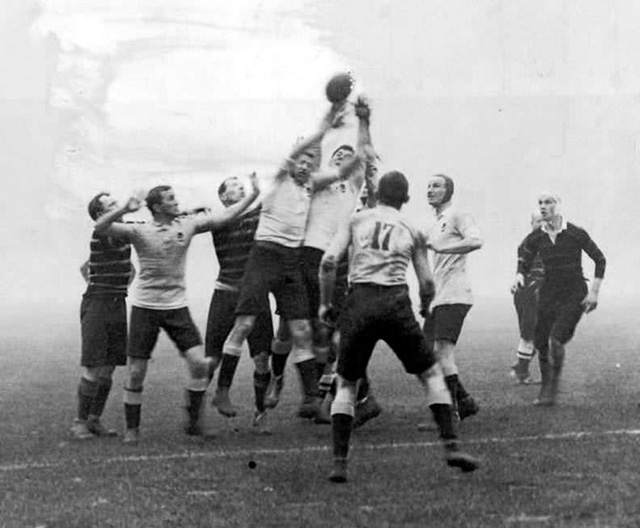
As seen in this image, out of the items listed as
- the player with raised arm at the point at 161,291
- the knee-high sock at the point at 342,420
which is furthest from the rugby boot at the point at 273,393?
the knee-high sock at the point at 342,420

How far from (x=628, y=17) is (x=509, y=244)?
59.5 ft

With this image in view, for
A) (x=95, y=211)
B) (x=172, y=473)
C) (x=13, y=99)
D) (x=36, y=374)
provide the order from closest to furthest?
(x=172, y=473), (x=95, y=211), (x=36, y=374), (x=13, y=99)

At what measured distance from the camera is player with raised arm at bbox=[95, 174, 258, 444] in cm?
776

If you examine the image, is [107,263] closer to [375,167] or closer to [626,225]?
[375,167]

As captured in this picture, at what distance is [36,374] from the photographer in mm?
14562

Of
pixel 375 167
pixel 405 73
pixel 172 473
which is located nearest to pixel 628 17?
pixel 405 73

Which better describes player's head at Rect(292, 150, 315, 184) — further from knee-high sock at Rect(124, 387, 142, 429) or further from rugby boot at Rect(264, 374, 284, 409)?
knee-high sock at Rect(124, 387, 142, 429)

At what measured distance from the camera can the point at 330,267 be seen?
6395mm

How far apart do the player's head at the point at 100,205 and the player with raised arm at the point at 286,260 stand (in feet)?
3.78

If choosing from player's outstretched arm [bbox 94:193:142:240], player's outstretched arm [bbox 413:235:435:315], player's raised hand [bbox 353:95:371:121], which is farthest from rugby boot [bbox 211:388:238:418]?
player's outstretched arm [bbox 413:235:435:315]

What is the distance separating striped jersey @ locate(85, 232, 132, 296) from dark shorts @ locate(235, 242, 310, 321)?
1.06 meters

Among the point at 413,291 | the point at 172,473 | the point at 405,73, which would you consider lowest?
the point at 413,291

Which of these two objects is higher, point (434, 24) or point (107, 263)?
point (434, 24)

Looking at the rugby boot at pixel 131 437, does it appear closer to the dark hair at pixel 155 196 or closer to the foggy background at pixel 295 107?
the dark hair at pixel 155 196
